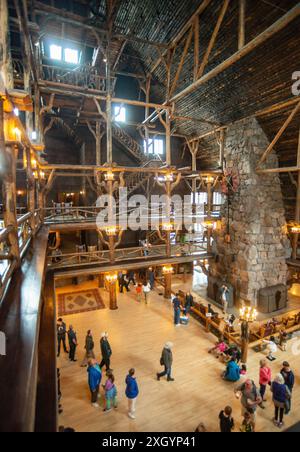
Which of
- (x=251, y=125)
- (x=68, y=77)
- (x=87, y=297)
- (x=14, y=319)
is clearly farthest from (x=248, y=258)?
(x=68, y=77)

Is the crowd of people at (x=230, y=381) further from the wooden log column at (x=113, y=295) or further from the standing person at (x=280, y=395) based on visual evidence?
the wooden log column at (x=113, y=295)

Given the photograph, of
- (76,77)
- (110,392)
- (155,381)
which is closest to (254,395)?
(155,381)

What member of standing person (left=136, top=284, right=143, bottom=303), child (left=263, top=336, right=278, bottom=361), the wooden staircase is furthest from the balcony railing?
child (left=263, top=336, right=278, bottom=361)

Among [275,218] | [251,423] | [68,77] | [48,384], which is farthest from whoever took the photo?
[275,218]

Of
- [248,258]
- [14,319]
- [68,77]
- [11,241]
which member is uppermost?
[68,77]

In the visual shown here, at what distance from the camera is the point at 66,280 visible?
15.2m

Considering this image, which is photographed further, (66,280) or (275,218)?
(66,280)

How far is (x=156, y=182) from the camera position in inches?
482

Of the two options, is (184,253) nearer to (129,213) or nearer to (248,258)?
(248,258)

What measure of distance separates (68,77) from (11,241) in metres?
9.85

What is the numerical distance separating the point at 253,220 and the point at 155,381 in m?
8.29

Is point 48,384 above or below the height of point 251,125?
below

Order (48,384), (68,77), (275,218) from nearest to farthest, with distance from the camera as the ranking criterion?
(48,384) → (68,77) → (275,218)

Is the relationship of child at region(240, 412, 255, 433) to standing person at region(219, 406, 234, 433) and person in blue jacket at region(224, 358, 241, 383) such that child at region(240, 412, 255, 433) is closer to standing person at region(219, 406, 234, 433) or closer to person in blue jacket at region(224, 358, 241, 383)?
standing person at region(219, 406, 234, 433)
